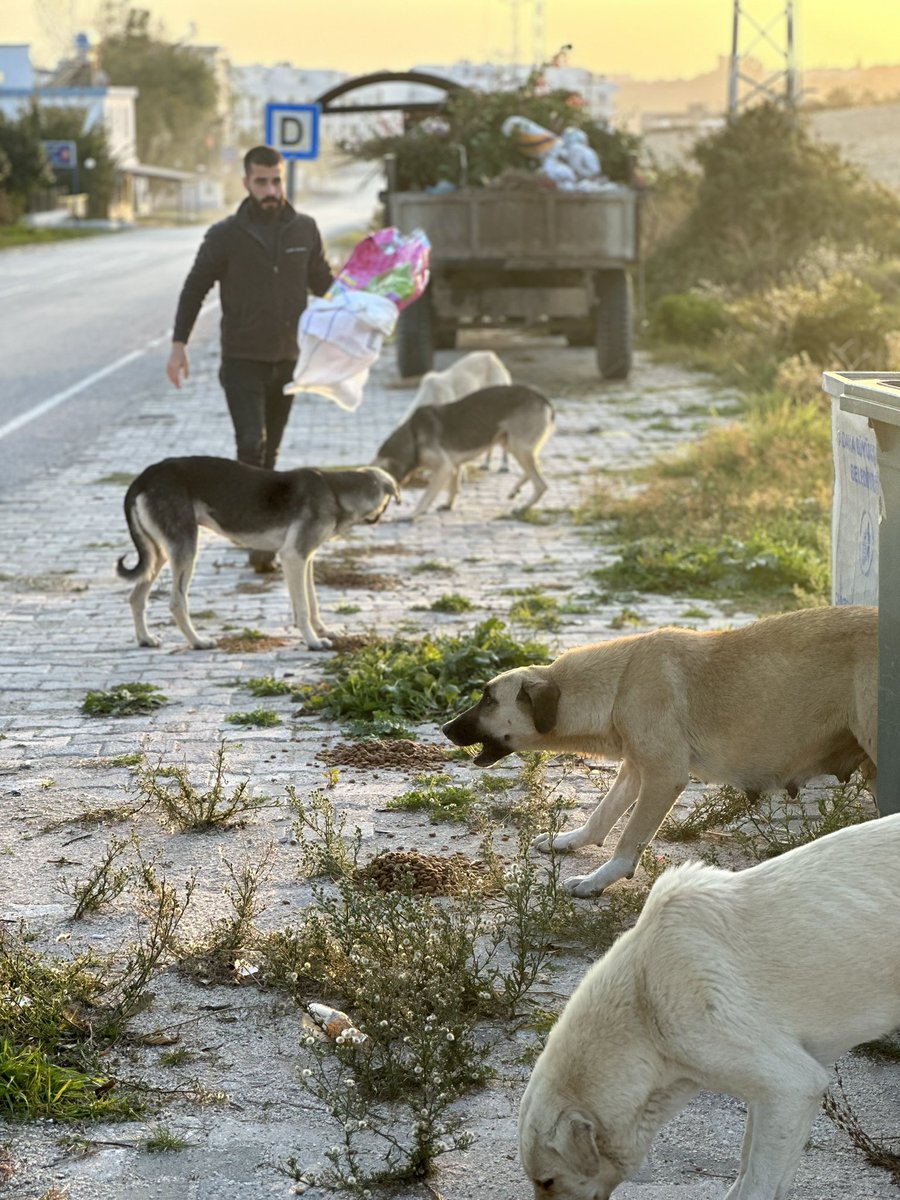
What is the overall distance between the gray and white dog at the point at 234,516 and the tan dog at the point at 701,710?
315cm

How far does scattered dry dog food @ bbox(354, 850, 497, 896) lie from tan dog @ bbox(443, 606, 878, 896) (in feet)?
1.04

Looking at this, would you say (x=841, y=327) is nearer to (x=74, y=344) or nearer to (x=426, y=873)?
(x=74, y=344)

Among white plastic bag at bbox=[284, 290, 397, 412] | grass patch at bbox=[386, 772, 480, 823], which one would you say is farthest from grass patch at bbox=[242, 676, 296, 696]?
white plastic bag at bbox=[284, 290, 397, 412]

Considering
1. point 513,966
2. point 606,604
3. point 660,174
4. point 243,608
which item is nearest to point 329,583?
point 243,608

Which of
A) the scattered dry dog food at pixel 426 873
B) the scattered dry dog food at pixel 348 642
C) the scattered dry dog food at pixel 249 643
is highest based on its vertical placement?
the scattered dry dog food at pixel 426 873

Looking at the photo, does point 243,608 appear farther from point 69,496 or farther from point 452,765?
point 69,496

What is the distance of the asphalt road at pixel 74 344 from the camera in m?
15.2

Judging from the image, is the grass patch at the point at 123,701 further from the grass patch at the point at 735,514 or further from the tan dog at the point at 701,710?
the grass patch at the point at 735,514

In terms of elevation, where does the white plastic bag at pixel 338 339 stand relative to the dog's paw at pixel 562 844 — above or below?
above

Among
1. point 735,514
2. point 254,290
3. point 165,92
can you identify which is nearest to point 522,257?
point 735,514

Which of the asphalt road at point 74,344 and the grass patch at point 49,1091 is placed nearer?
the grass patch at point 49,1091

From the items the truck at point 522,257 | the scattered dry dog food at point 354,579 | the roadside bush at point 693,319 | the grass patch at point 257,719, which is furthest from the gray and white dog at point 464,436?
the roadside bush at point 693,319

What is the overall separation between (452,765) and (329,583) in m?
3.46

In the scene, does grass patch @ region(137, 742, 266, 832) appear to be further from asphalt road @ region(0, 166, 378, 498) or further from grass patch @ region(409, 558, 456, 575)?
asphalt road @ region(0, 166, 378, 498)
